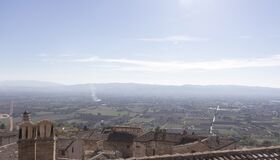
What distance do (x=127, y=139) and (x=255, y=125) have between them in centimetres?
9206

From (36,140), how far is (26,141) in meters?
0.27

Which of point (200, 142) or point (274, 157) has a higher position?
point (274, 157)

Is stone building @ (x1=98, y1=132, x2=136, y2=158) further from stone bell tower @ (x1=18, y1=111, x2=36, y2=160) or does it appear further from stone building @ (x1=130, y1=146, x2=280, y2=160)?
stone bell tower @ (x1=18, y1=111, x2=36, y2=160)

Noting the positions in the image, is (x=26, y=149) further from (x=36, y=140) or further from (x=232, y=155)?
(x=232, y=155)

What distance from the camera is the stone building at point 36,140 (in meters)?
10.1

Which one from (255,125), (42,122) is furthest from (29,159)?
(255,125)

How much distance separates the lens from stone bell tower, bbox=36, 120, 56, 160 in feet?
34.0

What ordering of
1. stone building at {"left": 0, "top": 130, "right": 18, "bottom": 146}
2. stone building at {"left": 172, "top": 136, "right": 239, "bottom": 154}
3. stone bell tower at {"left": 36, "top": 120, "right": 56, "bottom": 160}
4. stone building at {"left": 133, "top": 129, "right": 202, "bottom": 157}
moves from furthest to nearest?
1. stone building at {"left": 0, "top": 130, "right": 18, "bottom": 146}
2. stone building at {"left": 133, "top": 129, "right": 202, "bottom": 157}
3. stone building at {"left": 172, "top": 136, "right": 239, "bottom": 154}
4. stone bell tower at {"left": 36, "top": 120, "right": 56, "bottom": 160}

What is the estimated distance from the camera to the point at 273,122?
13338 centimetres

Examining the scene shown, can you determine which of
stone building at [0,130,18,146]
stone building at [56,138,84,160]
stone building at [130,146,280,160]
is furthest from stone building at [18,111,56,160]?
stone building at [0,130,18,146]

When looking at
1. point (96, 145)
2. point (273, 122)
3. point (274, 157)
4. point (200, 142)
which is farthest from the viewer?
point (273, 122)

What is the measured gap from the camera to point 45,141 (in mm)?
10461

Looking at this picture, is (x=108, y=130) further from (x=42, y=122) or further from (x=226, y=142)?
(x=42, y=122)

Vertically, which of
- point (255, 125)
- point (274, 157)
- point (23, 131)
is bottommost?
point (255, 125)
